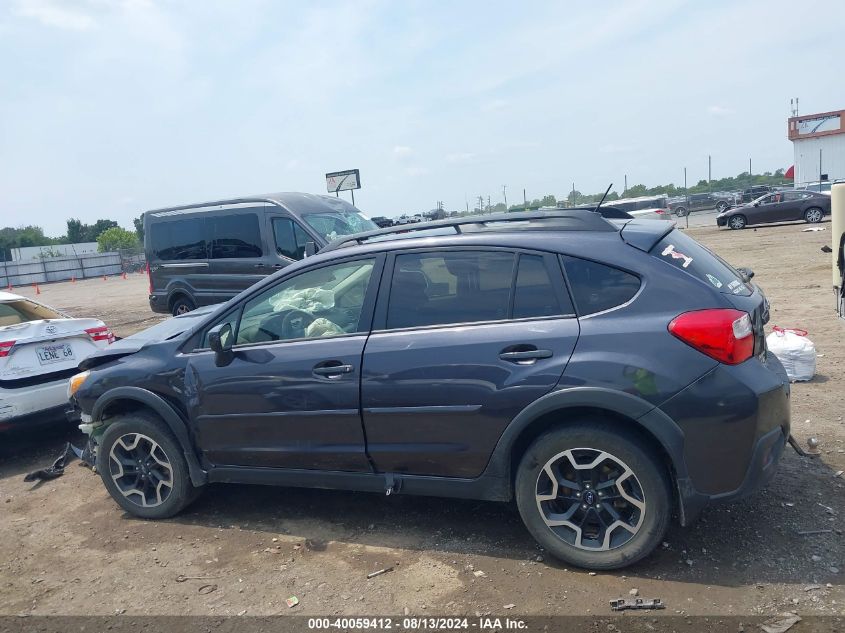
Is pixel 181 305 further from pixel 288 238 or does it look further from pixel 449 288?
pixel 449 288

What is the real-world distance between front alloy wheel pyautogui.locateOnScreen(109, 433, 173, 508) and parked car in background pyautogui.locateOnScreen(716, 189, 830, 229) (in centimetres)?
2771

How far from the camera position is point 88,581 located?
378cm

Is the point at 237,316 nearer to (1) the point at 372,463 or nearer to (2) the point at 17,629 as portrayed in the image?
(1) the point at 372,463

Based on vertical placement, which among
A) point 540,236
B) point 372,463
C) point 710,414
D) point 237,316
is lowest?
point 372,463

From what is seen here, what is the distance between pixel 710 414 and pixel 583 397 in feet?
1.91

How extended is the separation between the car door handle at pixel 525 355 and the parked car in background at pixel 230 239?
7511 millimetres

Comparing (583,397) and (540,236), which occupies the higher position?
(540,236)

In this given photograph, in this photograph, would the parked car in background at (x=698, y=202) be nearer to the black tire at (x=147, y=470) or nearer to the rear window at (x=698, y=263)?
the rear window at (x=698, y=263)

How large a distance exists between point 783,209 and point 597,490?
90.2ft

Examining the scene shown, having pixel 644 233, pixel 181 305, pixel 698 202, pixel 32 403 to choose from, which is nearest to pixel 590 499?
pixel 644 233

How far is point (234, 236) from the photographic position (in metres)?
11.5

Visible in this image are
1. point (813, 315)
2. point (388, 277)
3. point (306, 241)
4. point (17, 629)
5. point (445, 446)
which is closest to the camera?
point (17, 629)

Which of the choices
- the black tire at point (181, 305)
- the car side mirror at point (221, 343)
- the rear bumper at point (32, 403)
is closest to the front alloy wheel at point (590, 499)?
the car side mirror at point (221, 343)

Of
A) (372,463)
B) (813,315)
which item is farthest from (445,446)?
(813,315)
